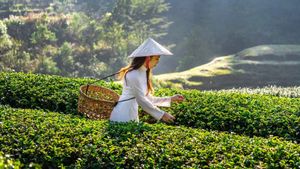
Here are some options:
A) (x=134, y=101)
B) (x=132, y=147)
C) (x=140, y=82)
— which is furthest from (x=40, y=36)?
(x=132, y=147)

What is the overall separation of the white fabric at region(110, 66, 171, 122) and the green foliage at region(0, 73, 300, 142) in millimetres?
808

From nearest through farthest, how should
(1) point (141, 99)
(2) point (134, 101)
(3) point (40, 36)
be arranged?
(1) point (141, 99), (2) point (134, 101), (3) point (40, 36)

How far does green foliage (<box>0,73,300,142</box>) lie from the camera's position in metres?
6.77

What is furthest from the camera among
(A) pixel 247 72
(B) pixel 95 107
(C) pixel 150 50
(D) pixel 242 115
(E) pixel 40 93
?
(A) pixel 247 72

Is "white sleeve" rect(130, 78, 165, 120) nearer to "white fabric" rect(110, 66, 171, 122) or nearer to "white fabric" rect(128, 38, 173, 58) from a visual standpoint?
"white fabric" rect(110, 66, 171, 122)

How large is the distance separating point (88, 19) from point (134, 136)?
114 ft

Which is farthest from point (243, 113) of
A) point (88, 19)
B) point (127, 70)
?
point (88, 19)

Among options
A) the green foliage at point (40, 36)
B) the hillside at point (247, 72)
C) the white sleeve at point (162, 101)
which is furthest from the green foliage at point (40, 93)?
the green foliage at point (40, 36)

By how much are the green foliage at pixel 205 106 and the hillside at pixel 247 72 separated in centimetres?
1682

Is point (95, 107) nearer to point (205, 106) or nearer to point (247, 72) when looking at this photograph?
point (205, 106)

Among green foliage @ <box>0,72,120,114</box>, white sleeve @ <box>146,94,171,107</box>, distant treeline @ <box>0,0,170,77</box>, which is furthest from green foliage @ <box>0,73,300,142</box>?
distant treeline @ <box>0,0,170,77</box>

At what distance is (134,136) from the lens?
5430 mm

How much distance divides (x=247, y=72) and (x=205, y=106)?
24148 mm

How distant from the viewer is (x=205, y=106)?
7680 millimetres
